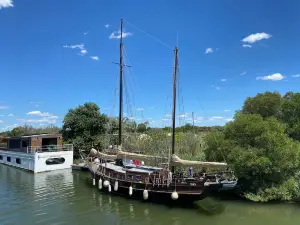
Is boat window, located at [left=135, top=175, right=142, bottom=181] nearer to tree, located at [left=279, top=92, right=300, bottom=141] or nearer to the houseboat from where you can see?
tree, located at [left=279, top=92, right=300, bottom=141]

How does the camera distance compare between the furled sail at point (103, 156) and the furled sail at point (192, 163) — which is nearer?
the furled sail at point (192, 163)

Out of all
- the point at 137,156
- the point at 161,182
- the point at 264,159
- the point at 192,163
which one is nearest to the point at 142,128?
the point at 137,156

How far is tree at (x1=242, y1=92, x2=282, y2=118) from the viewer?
74.4 ft

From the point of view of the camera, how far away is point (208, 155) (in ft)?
63.6

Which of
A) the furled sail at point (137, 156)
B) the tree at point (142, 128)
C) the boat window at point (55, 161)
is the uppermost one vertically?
→ the tree at point (142, 128)

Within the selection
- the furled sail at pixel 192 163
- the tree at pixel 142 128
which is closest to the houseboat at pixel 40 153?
the furled sail at pixel 192 163

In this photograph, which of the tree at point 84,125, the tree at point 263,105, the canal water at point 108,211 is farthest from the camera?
the tree at point 84,125

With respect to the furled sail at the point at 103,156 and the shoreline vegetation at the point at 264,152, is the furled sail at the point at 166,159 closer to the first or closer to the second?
the furled sail at the point at 103,156

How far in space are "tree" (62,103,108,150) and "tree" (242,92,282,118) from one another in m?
19.7

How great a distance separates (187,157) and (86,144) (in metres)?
17.2

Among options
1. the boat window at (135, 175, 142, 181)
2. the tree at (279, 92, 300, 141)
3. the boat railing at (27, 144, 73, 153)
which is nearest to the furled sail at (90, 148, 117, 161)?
the boat window at (135, 175, 142, 181)

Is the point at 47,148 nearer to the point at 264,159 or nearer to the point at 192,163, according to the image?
the point at 192,163

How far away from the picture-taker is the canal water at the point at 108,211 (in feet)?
45.4

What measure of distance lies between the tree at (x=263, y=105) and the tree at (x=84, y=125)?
1970 cm
